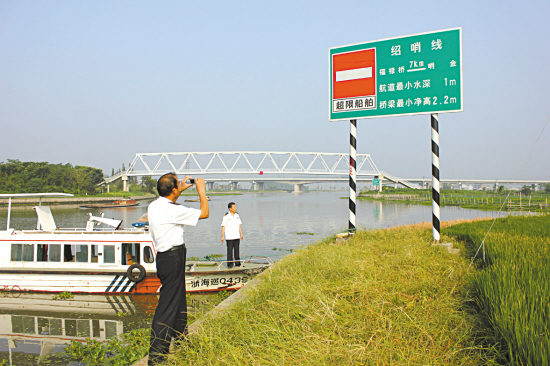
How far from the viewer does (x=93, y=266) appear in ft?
35.5

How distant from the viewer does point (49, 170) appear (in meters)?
73.3

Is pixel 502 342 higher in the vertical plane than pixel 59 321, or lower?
higher

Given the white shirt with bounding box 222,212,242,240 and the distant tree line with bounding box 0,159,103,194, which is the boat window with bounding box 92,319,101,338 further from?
the distant tree line with bounding box 0,159,103,194

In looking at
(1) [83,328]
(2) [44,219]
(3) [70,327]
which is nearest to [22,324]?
(3) [70,327]

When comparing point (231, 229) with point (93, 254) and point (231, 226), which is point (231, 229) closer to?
point (231, 226)

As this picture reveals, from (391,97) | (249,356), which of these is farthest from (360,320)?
(391,97)

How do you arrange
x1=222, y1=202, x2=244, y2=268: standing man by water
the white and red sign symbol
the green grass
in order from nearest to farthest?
the green grass < the white and red sign symbol < x1=222, y1=202, x2=244, y2=268: standing man by water

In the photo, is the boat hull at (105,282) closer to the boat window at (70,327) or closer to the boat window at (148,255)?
the boat window at (148,255)

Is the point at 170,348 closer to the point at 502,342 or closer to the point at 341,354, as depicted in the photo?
the point at 341,354

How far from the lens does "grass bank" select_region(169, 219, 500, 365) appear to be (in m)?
3.03

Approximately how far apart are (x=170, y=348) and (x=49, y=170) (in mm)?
82659

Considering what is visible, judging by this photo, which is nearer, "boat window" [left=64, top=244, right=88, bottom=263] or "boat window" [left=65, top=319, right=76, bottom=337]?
"boat window" [left=65, top=319, right=76, bottom=337]

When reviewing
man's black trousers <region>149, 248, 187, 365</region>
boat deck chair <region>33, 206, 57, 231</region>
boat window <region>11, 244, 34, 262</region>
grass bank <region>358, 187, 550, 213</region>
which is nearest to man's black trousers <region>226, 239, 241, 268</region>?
boat window <region>11, 244, 34, 262</region>

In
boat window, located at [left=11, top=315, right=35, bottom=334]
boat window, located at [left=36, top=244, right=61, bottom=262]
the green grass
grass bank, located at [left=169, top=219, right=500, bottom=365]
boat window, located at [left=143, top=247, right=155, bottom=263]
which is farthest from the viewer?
boat window, located at [left=36, top=244, right=61, bottom=262]
